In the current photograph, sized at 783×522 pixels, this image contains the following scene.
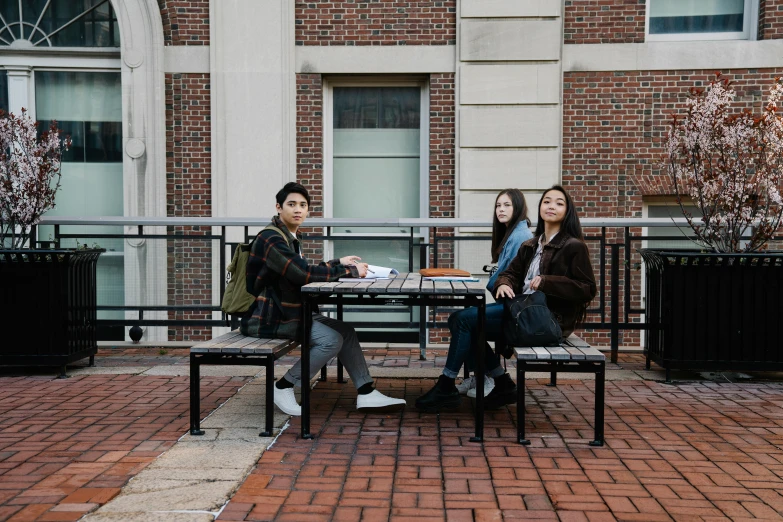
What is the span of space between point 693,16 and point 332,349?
6985mm

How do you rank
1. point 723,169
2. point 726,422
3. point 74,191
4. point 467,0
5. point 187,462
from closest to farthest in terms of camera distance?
point 187,462
point 726,422
point 723,169
point 467,0
point 74,191

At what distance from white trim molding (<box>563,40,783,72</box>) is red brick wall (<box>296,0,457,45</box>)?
1520mm

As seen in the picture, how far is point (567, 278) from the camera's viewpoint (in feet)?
15.4

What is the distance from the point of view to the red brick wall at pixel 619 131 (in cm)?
900

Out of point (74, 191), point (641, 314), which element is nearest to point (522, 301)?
point (641, 314)

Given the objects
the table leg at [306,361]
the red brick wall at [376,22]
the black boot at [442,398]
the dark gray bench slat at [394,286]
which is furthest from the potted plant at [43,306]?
the red brick wall at [376,22]

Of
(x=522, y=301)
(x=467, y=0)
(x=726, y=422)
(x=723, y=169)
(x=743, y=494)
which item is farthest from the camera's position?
(x=467, y=0)

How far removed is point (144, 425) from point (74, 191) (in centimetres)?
578

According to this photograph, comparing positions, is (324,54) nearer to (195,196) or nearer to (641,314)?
(195,196)

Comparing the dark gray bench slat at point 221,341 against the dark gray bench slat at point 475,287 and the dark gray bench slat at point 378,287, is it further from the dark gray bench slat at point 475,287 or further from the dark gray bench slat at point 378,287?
the dark gray bench slat at point 475,287

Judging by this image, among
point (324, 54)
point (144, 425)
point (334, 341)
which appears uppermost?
point (324, 54)

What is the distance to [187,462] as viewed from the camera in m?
3.97

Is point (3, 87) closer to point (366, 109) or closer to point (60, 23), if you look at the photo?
point (60, 23)

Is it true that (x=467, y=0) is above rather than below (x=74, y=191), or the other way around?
above
